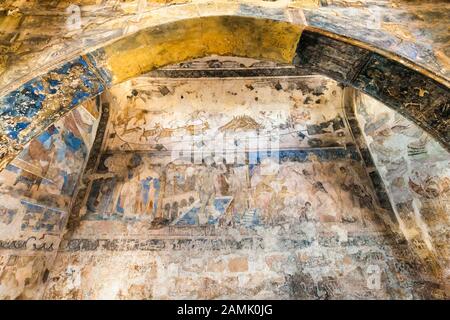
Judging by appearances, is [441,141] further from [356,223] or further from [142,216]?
[142,216]

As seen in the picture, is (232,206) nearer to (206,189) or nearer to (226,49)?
(206,189)

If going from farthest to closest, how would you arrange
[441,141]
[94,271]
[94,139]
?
[94,139]
[94,271]
[441,141]

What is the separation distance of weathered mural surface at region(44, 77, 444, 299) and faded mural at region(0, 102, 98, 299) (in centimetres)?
36

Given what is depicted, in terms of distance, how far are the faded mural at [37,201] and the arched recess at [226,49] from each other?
279 centimetres

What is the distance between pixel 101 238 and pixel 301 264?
4.18 metres

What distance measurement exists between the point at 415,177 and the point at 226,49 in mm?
4705

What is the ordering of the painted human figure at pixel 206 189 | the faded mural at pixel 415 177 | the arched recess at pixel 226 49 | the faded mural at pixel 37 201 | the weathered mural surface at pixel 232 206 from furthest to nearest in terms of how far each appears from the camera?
the painted human figure at pixel 206 189
the weathered mural surface at pixel 232 206
the faded mural at pixel 415 177
the faded mural at pixel 37 201
the arched recess at pixel 226 49

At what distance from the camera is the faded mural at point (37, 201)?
541 cm

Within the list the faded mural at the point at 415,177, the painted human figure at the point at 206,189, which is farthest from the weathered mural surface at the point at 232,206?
the faded mural at the point at 415,177

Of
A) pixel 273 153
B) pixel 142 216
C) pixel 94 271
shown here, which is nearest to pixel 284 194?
pixel 273 153

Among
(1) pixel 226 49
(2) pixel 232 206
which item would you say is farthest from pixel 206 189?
(1) pixel 226 49

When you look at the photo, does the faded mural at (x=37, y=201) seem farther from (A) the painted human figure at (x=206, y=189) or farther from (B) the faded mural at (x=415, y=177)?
(B) the faded mural at (x=415, y=177)

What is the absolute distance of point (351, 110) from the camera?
7.34m

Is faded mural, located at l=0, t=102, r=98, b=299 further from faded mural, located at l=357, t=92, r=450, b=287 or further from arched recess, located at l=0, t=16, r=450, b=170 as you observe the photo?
faded mural, located at l=357, t=92, r=450, b=287
